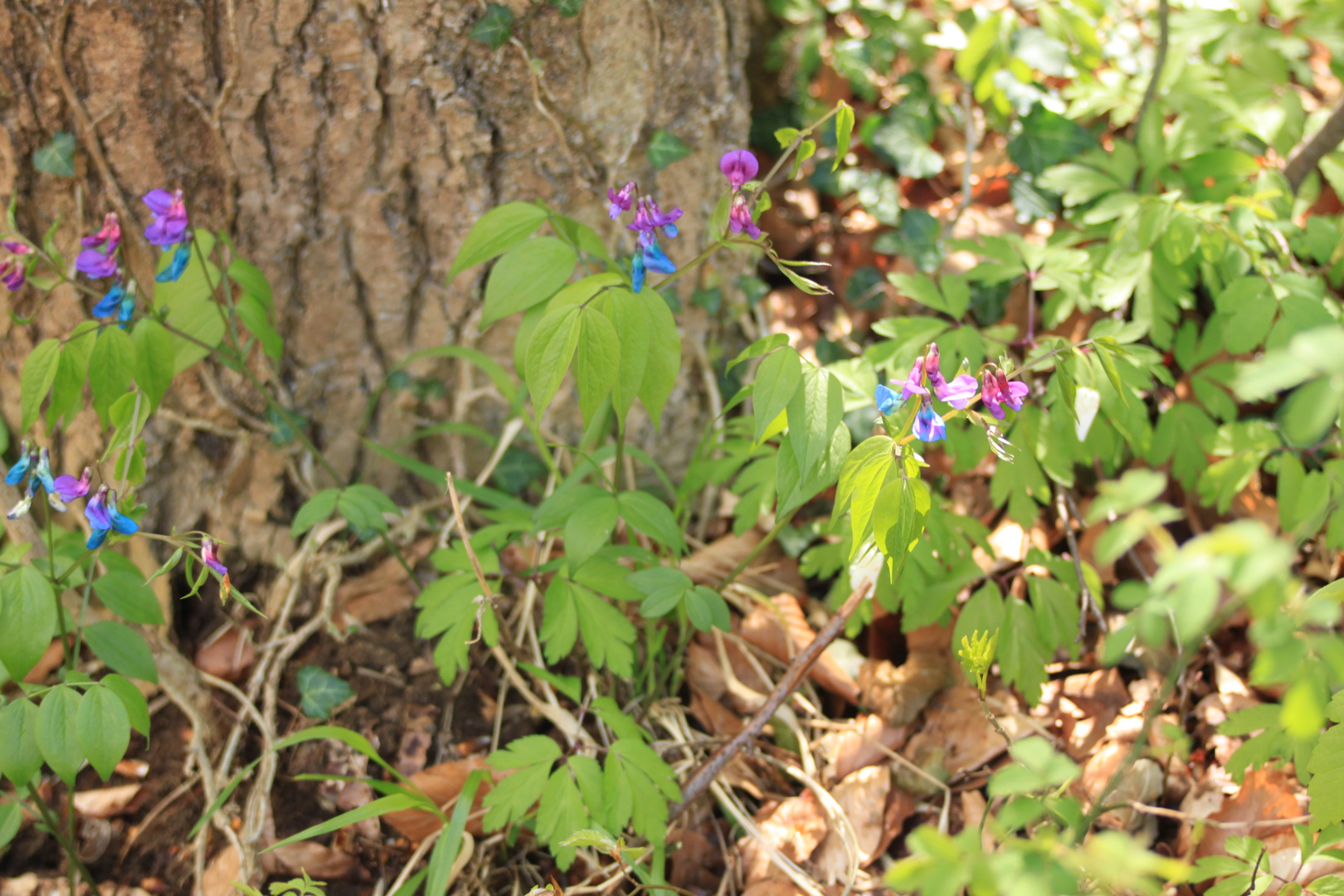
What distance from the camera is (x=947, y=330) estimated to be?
201 centimetres

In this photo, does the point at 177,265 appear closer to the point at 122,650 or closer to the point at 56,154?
the point at 56,154

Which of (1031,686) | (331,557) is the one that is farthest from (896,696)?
(331,557)

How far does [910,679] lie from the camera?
2.08 metres

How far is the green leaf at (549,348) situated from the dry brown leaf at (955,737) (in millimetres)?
1223

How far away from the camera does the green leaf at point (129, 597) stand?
65.0 inches

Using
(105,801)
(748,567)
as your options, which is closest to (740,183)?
(748,567)

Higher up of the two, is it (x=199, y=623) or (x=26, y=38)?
(x=26, y=38)

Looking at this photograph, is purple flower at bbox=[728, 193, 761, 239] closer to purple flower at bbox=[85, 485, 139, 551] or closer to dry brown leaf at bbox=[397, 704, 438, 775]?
purple flower at bbox=[85, 485, 139, 551]

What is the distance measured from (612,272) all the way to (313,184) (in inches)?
37.6

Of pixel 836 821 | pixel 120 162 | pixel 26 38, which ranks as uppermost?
pixel 26 38

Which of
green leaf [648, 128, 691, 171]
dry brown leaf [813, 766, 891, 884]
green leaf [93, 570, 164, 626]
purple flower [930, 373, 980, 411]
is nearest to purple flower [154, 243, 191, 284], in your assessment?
green leaf [93, 570, 164, 626]

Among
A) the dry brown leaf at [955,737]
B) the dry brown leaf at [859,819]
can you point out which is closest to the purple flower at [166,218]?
the dry brown leaf at [859,819]

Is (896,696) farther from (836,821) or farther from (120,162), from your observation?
(120,162)

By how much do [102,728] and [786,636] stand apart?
1.42m
